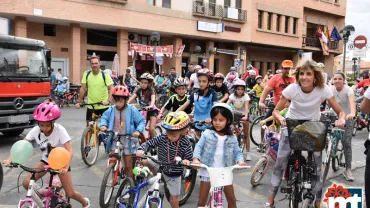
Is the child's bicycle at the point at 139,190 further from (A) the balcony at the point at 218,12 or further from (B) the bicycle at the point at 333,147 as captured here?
(A) the balcony at the point at 218,12

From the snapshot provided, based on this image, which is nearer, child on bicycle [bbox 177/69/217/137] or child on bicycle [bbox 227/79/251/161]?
child on bicycle [bbox 177/69/217/137]

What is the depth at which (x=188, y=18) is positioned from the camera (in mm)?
29672

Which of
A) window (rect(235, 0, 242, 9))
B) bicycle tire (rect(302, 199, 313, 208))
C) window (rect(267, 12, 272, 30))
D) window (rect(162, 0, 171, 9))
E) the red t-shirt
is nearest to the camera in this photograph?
bicycle tire (rect(302, 199, 313, 208))

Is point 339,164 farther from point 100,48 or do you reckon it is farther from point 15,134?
point 100,48

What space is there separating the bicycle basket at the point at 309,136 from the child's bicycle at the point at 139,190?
4.47ft

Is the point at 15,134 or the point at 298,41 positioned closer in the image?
the point at 15,134

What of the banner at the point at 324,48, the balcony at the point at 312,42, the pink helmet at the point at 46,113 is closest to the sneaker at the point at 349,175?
the pink helmet at the point at 46,113

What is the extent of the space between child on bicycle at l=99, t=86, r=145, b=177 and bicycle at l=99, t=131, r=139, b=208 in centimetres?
8

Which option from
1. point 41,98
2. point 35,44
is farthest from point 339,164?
point 35,44

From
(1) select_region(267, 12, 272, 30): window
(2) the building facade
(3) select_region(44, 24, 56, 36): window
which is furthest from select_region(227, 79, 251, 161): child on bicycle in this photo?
(1) select_region(267, 12, 272, 30): window

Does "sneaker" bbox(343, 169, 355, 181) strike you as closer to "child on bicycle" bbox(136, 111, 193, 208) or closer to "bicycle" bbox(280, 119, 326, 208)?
"bicycle" bbox(280, 119, 326, 208)

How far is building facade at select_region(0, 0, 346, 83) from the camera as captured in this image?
79.2ft

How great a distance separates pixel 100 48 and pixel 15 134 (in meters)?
18.8

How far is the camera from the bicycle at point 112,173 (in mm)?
4785
